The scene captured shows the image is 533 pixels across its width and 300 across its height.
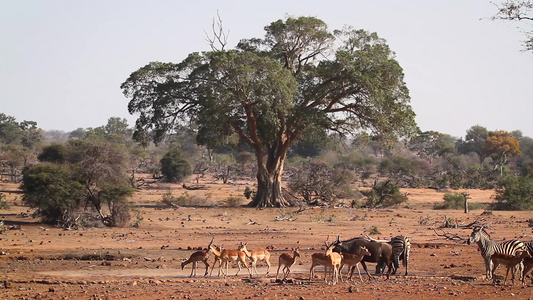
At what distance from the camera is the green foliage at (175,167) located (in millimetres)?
59156

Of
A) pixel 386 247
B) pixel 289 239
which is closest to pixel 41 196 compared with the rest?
pixel 289 239

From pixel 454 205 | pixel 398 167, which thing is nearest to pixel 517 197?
pixel 454 205

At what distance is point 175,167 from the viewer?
5916 centimetres

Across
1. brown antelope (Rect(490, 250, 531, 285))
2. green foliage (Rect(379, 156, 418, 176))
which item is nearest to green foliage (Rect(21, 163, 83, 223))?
brown antelope (Rect(490, 250, 531, 285))

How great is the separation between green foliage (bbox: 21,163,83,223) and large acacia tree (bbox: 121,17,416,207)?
1012cm

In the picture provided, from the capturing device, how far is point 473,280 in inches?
622

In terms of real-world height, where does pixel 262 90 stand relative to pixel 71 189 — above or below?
above

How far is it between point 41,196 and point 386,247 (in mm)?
16494

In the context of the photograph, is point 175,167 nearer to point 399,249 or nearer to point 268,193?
point 268,193

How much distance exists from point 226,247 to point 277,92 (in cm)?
1461

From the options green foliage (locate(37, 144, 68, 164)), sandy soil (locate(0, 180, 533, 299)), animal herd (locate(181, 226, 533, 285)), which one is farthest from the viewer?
green foliage (locate(37, 144, 68, 164))

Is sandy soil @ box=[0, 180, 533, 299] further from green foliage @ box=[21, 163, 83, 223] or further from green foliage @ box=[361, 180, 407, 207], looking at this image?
green foliage @ box=[361, 180, 407, 207]

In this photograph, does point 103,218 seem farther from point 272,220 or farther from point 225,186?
point 225,186

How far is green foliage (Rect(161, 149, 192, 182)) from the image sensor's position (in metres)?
59.2
